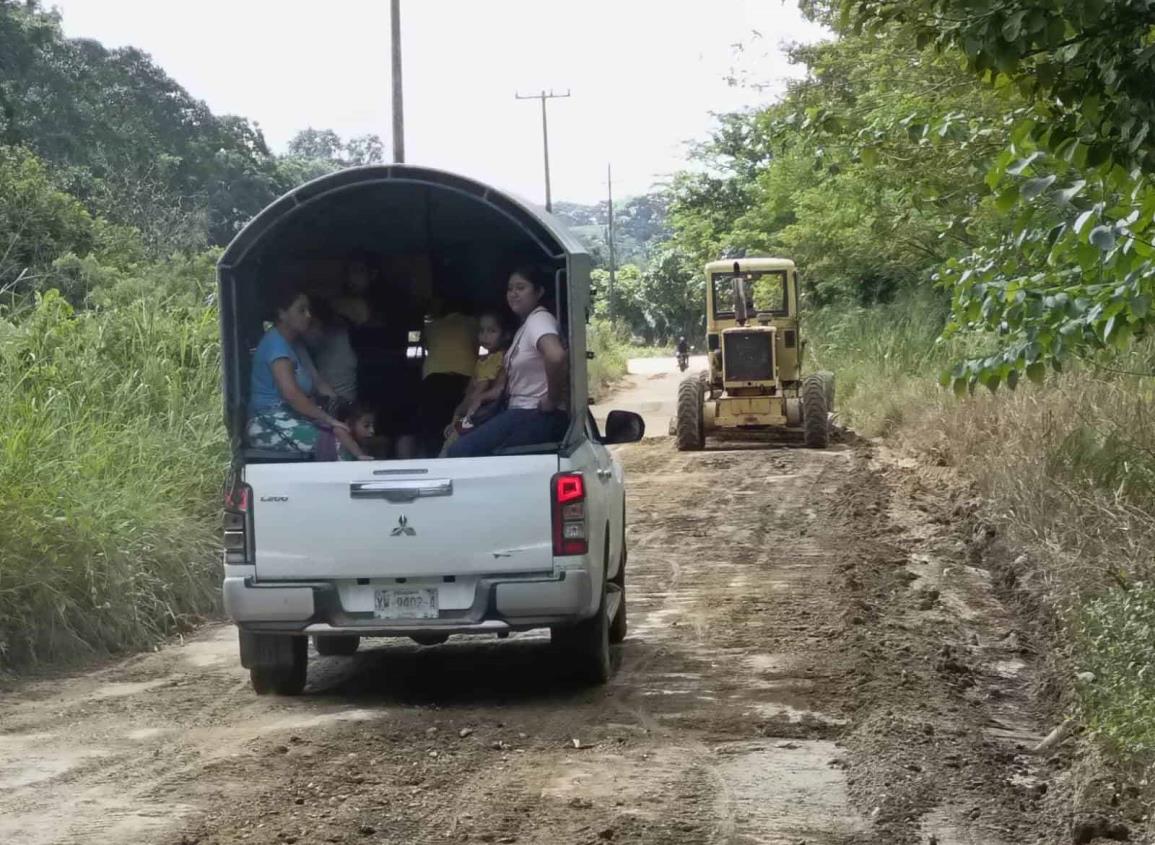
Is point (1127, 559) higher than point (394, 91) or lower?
lower

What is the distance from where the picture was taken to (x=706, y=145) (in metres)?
51.8

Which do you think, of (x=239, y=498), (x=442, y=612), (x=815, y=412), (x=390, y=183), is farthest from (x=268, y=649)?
(x=815, y=412)

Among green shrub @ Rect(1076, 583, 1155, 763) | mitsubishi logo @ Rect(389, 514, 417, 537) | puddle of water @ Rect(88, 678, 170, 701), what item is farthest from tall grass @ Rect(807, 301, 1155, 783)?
puddle of water @ Rect(88, 678, 170, 701)

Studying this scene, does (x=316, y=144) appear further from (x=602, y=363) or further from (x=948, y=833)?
(x=948, y=833)

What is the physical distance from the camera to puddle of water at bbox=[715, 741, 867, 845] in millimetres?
5723

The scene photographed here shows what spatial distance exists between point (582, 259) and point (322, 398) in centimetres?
167

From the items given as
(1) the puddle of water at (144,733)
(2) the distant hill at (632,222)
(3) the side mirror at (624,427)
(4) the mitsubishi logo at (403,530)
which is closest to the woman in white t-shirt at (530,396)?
(3) the side mirror at (624,427)

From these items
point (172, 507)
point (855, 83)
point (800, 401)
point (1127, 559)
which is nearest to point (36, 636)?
point (172, 507)

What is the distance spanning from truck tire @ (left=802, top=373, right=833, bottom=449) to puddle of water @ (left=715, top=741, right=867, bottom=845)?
15.5 meters

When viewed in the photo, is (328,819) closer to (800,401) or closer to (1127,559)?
(1127,559)

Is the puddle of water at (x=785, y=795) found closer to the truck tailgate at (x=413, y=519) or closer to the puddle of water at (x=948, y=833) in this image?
the puddle of water at (x=948, y=833)

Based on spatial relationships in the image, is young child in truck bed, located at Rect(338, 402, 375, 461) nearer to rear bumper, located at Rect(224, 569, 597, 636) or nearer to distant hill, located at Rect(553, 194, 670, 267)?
rear bumper, located at Rect(224, 569, 597, 636)

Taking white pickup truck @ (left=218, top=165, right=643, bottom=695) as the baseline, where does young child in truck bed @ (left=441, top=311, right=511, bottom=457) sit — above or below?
above

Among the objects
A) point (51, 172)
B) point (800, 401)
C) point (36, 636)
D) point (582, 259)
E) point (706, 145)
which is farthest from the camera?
point (706, 145)
